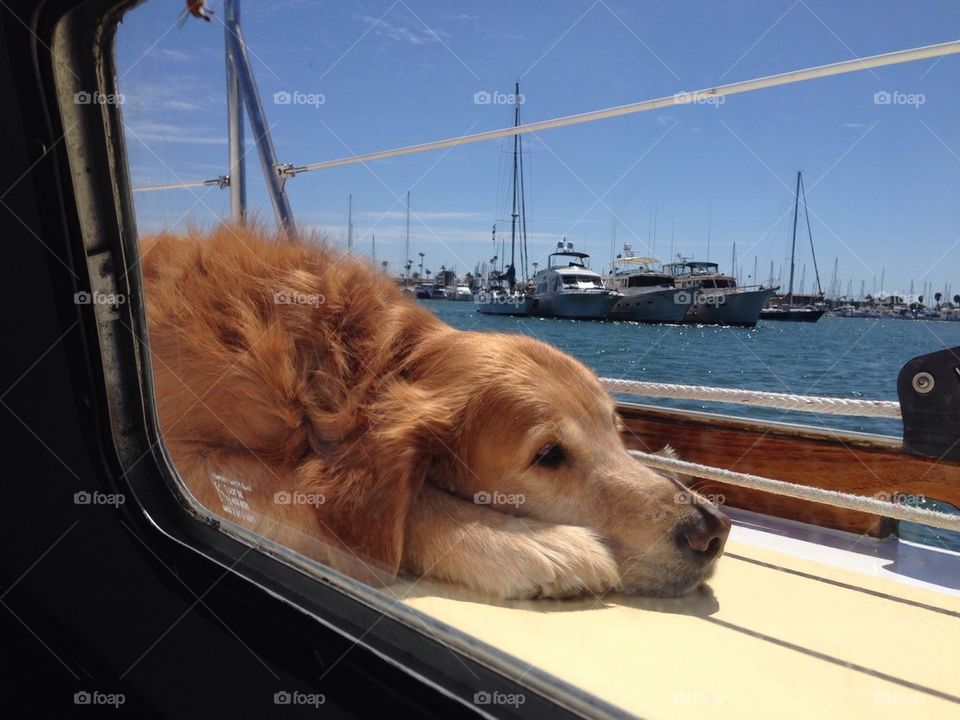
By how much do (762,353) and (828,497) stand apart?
486mm

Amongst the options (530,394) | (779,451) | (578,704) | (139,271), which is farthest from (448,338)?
(779,451)

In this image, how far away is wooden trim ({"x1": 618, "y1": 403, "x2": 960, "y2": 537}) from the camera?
7.35 feet

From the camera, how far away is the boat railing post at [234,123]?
1.83 meters

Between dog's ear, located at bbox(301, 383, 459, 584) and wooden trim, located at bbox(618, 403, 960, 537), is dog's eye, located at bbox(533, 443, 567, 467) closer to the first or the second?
dog's ear, located at bbox(301, 383, 459, 584)

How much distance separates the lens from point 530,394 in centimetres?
173

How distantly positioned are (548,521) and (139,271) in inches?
48.7

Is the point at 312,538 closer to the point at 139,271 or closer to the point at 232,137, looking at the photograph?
the point at 139,271
